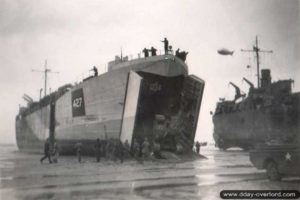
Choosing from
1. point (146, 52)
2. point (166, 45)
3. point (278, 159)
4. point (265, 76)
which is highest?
point (265, 76)

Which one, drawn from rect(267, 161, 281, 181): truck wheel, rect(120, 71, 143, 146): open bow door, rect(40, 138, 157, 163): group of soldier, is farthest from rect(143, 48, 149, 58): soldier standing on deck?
rect(267, 161, 281, 181): truck wheel

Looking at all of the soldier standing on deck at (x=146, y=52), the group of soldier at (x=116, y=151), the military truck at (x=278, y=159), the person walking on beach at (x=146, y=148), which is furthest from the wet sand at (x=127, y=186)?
the soldier standing on deck at (x=146, y=52)

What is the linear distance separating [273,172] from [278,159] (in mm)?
507

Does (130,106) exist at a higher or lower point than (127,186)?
higher

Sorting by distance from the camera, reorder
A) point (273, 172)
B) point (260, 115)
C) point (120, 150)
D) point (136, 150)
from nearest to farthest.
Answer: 1. point (273, 172)
2. point (120, 150)
3. point (136, 150)
4. point (260, 115)

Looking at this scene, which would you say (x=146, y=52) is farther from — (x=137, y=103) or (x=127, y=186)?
(x=127, y=186)

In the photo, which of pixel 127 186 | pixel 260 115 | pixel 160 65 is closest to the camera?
pixel 127 186

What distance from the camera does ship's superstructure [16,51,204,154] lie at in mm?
20125

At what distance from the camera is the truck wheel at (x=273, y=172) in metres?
11.3

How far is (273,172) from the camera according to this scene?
1138 cm

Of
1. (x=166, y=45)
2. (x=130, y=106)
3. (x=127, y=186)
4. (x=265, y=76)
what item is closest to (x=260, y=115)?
(x=265, y=76)

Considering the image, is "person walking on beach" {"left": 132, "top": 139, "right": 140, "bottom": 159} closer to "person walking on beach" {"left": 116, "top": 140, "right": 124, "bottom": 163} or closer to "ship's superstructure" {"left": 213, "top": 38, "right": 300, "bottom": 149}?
"person walking on beach" {"left": 116, "top": 140, "right": 124, "bottom": 163}

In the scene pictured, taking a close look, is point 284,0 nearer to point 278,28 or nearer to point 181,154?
point 278,28

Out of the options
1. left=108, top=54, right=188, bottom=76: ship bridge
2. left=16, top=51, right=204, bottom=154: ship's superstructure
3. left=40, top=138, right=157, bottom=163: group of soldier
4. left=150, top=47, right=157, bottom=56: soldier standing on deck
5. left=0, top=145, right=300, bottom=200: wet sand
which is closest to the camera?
left=0, top=145, right=300, bottom=200: wet sand
